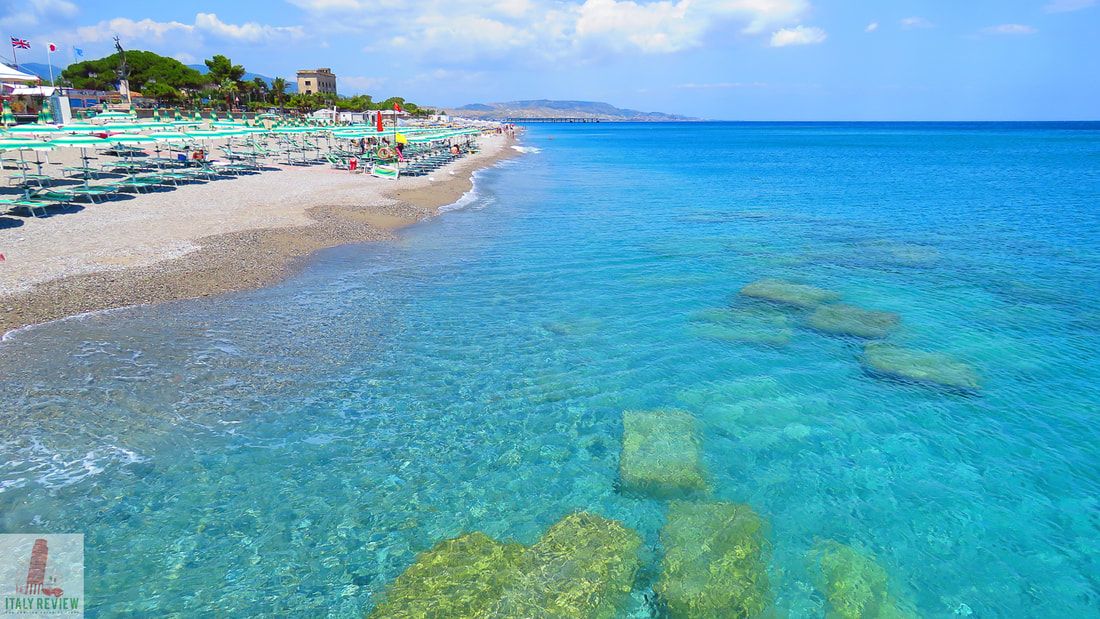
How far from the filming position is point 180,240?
16859mm

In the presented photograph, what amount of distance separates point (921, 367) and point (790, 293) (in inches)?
171

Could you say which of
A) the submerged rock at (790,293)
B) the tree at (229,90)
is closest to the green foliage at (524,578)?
the submerged rock at (790,293)

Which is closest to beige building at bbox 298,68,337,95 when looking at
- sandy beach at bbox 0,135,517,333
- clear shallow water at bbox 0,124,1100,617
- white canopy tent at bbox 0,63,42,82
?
white canopy tent at bbox 0,63,42,82

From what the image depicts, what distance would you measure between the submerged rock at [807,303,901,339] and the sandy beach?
12.9 meters

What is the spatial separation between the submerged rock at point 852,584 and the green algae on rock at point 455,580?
3.14 m

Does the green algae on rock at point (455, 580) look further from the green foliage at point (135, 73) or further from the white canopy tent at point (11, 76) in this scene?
the green foliage at point (135, 73)

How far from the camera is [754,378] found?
10484 mm

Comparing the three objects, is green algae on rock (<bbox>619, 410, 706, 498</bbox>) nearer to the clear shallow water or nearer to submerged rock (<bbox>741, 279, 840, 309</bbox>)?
the clear shallow water

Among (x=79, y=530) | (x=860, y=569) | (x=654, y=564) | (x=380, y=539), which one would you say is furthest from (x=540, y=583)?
(x=79, y=530)

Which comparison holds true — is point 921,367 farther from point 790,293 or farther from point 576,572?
point 576,572

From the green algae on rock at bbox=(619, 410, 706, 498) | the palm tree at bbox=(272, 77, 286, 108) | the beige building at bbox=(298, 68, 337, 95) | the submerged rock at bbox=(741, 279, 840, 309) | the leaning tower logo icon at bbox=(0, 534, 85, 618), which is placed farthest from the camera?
the beige building at bbox=(298, 68, 337, 95)

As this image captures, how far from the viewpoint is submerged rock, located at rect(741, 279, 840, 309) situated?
1431cm

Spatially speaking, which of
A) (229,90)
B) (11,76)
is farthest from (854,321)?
(229,90)

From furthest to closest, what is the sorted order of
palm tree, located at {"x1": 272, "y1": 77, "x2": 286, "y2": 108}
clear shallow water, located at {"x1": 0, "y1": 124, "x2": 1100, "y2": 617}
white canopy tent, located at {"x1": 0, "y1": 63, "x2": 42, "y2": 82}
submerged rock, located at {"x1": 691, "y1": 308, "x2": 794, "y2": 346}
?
palm tree, located at {"x1": 272, "y1": 77, "x2": 286, "y2": 108}, white canopy tent, located at {"x1": 0, "y1": 63, "x2": 42, "y2": 82}, submerged rock, located at {"x1": 691, "y1": 308, "x2": 794, "y2": 346}, clear shallow water, located at {"x1": 0, "y1": 124, "x2": 1100, "y2": 617}
